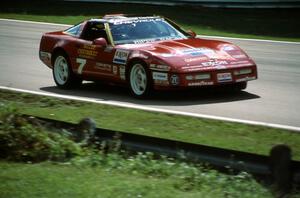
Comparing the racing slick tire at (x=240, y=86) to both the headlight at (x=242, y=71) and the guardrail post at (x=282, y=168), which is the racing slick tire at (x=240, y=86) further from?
the guardrail post at (x=282, y=168)

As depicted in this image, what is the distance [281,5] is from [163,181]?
23163 millimetres

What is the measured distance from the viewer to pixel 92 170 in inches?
273

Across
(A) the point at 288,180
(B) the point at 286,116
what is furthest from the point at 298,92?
(A) the point at 288,180

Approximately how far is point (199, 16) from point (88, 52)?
1589 cm

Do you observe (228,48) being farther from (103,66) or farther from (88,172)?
(88,172)

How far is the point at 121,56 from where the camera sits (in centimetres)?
1211

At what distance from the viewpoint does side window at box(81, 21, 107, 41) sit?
12.8 meters

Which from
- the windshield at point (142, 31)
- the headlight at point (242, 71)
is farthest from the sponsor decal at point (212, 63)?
the windshield at point (142, 31)

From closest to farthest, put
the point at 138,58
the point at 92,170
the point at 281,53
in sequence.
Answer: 1. the point at 92,170
2. the point at 138,58
3. the point at 281,53

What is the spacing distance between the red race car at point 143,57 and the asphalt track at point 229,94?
303 millimetres

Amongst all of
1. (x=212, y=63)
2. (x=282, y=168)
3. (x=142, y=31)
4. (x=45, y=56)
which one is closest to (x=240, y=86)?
(x=212, y=63)

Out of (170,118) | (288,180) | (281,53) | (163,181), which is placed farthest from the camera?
(281,53)

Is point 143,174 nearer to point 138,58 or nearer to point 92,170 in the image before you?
point 92,170

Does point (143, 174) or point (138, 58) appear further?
point (138, 58)
